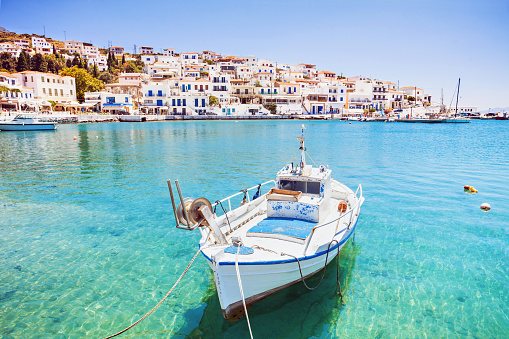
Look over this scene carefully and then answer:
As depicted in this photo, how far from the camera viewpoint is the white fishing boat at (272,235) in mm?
6891

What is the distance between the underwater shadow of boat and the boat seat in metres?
1.30

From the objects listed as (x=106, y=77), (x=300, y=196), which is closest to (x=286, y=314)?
(x=300, y=196)

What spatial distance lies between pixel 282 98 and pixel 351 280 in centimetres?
10099

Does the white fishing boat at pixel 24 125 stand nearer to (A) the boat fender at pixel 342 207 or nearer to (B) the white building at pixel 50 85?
(B) the white building at pixel 50 85

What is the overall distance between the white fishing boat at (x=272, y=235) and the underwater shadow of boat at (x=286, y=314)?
0.38 m

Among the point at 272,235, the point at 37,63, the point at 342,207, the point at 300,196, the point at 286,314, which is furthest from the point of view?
the point at 37,63

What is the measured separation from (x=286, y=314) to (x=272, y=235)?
2140mm

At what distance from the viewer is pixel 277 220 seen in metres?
9.91

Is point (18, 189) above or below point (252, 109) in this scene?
below

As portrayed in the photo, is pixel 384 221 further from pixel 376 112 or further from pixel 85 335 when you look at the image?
pixel 376 112

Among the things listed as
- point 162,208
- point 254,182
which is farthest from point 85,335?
point 254,182

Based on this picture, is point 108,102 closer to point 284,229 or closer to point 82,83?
point 82,83

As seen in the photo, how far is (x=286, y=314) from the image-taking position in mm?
7504

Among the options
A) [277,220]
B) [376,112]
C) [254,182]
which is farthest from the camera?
[376,112]
